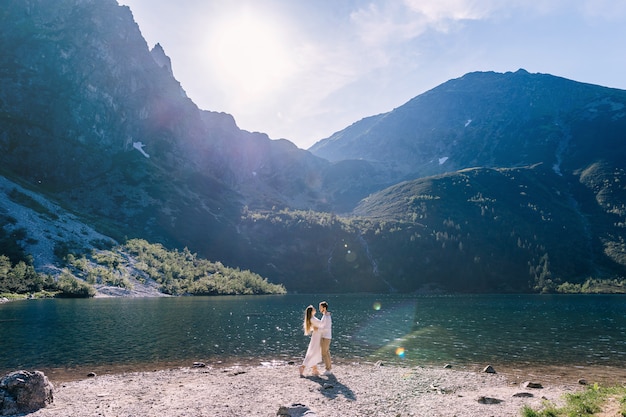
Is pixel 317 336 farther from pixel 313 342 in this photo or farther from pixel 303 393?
pixel 303 393

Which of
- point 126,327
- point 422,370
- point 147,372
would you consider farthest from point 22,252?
point 422,370

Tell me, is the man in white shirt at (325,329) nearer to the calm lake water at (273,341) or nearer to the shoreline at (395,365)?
the shoreline at (395,365)

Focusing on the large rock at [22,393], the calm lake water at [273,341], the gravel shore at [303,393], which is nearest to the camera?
the large rock at [22,393]

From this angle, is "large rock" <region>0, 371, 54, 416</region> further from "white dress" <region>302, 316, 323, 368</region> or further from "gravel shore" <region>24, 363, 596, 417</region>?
"white dress" <region>302, 316, 323, 368</region>

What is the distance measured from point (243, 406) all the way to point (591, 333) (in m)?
56.6

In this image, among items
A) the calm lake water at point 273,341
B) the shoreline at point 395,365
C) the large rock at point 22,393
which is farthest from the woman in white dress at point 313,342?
the large rock at point 22,393

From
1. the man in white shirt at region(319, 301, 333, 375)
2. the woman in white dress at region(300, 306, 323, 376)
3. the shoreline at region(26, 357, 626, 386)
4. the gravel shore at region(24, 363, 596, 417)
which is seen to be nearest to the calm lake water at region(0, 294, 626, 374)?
the shoreline at region(26, 357, 626, 386)

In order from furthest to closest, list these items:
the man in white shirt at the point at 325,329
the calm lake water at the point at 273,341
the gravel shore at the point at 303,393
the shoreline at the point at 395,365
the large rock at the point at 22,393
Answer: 1. the calm lake water at the point at 273,341
2. the shoreline at the point at 395,365
3. the man in white shirt at the point at 325,329
4. the gravel shore at the point at 303,393
5. the large rock at the point at 22,393

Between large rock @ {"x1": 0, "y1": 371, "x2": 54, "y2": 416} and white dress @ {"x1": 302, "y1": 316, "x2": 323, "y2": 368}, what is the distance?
14967mm

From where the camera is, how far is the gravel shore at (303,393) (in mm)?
19188

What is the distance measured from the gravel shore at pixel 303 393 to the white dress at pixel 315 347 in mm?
1066

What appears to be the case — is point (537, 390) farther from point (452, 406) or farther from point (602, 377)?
point (602, 377)

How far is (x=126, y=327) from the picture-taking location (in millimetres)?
56031

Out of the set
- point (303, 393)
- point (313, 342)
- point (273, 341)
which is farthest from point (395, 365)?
point (273, 341)
